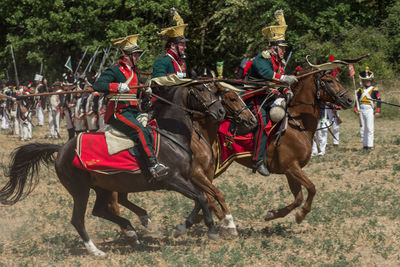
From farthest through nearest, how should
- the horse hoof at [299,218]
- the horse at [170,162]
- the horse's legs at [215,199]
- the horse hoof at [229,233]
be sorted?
the horse hoof at [299,218], the horse hoof at [229,233], the horse's legs at [215,199], the horse at [170,162]

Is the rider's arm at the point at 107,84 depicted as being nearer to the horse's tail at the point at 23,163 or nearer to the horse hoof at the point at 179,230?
the horse's tail at the point at 23,163

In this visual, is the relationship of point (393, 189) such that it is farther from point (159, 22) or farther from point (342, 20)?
point (159, 22)

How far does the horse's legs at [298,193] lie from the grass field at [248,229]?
24 centimetres

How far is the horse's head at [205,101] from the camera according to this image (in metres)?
9.48

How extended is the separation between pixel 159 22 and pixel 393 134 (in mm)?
18848

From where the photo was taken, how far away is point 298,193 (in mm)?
10852

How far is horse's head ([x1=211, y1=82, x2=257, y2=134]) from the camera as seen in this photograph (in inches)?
394

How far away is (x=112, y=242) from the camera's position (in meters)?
10.5

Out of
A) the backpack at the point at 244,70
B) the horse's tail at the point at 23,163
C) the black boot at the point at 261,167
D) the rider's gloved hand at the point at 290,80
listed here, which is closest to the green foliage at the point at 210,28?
the backpack at the point at 244,70

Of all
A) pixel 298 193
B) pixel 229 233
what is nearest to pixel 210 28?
pixel 298 193

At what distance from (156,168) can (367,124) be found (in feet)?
38.7

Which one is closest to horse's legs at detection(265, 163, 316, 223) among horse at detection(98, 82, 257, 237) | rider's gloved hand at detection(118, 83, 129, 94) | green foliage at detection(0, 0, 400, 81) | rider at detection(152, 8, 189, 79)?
horse at detection(98, 82, 257, 237)

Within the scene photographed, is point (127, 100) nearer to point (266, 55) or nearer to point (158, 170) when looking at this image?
point (158, 170)

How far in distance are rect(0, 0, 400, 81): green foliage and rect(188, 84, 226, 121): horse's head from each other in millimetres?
21532
